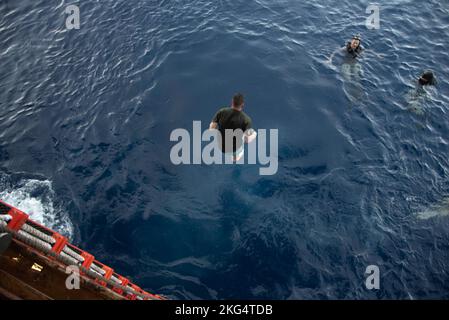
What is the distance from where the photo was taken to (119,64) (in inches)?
605

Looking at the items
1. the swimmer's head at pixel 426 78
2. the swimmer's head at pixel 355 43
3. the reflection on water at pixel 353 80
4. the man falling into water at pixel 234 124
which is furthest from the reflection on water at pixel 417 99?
the man falling into water at pixel 234 124

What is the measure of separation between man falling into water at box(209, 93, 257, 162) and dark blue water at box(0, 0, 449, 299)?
2.66 metres

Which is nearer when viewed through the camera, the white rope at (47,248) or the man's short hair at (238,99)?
the white rope at (47,248)

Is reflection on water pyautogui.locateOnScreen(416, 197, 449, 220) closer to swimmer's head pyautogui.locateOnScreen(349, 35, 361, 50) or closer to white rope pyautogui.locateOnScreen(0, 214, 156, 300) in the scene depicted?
swimmer's head pyautogui.locateOnScreen(349, 35, 361, 50)

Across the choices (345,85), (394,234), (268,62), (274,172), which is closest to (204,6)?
(268,62)

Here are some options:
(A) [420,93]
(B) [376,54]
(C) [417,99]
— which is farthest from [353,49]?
(C) [417,99]

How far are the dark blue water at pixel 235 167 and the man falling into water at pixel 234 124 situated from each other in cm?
266

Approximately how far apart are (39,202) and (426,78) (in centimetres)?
1689

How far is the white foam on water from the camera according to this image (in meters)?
10.4

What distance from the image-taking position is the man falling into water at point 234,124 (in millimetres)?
8703

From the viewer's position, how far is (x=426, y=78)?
1433cm

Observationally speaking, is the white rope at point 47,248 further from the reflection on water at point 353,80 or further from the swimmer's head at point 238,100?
the reflection on water at point 353,80

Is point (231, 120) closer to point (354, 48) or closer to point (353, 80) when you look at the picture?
point (353, 80)

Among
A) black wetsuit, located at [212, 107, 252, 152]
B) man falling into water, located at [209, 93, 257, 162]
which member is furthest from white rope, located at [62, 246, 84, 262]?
black wetsuit, located at [212, 107, 252, 152]
